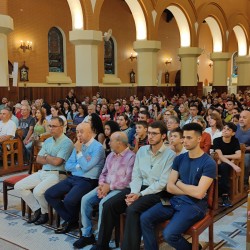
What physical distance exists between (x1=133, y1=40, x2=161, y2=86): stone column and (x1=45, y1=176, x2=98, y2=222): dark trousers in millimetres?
11078

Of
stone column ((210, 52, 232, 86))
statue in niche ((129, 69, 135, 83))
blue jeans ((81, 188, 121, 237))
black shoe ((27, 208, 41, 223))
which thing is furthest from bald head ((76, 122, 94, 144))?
stone column ((210, 52, 232, 86))

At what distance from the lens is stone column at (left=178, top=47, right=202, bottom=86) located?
56.3 ft

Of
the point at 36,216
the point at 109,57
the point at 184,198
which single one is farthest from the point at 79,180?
the point at 109,57

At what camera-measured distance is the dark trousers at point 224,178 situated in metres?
4.91

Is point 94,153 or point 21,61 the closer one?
point 94,153

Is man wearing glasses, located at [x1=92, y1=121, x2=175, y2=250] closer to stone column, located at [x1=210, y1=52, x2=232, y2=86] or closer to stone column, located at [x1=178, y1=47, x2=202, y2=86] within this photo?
stone column, located at [x1=178, y1=47, x2=202, y2=86]

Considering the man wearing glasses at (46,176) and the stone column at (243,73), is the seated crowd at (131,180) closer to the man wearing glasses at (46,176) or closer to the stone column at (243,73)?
the man wearing glasses at (46,176)

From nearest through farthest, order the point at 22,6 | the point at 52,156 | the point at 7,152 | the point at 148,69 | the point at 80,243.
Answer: the point at 80,243
the point at 52,156
the point at 7,152
the point at 22,6
the point at 148,69

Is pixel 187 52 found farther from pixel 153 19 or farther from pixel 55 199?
Answer: pixel 55 199

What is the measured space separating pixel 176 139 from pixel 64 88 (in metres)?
11.7

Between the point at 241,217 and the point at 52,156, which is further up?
the point at 52,156

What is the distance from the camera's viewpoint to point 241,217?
4586 mm

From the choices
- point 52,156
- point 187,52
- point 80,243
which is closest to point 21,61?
point 187,52

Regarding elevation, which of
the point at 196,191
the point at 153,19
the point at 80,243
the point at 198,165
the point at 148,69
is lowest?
the point at 80,243
